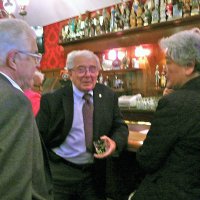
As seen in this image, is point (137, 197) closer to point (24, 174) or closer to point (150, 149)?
point (150, 149)

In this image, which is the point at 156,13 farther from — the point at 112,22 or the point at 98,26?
the point at 98,26

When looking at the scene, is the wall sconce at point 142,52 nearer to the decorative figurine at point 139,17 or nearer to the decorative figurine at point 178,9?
the decorative figurine at point 139,17

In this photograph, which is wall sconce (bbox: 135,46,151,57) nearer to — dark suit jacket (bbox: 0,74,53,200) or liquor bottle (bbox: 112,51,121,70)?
liquor bottle (bbox: 112,51,121,70)

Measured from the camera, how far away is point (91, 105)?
2.16 metres

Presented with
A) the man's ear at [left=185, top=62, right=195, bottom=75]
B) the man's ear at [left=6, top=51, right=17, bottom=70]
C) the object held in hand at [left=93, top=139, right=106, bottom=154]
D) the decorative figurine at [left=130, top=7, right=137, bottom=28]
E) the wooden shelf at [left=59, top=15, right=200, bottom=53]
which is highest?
the decorative figurine at [left=130, top=7, right=137, bottom=28]

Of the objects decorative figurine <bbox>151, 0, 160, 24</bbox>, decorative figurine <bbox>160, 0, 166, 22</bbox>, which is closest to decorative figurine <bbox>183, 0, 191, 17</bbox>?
decorative figurine <bbox>160, 0, 166, 22</bbox>

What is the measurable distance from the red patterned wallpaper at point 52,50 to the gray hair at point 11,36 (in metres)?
5.86

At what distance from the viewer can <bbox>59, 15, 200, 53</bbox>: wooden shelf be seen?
14.3ft

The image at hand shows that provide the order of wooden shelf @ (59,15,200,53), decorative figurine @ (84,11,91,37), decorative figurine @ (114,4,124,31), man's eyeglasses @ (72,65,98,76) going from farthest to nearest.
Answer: decorative figurine @ (84,11,91,37)
decorative figurine @ (114,4,124,31)
wooden shelf @ (59,15,200,53)
man's eyeglasses @ (72,65,98,76)

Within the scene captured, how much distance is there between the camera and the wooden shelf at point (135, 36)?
14.3 feet

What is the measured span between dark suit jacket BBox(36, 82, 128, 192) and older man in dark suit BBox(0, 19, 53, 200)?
0.72m

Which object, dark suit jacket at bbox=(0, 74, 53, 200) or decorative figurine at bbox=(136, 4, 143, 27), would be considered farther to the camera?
decorative figurine at bbox=(136, 4, 143, 27)

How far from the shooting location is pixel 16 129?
1.12 m

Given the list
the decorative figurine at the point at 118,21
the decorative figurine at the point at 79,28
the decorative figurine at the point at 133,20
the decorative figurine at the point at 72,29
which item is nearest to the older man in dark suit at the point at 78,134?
the decorative figurine at the point at 133,20
